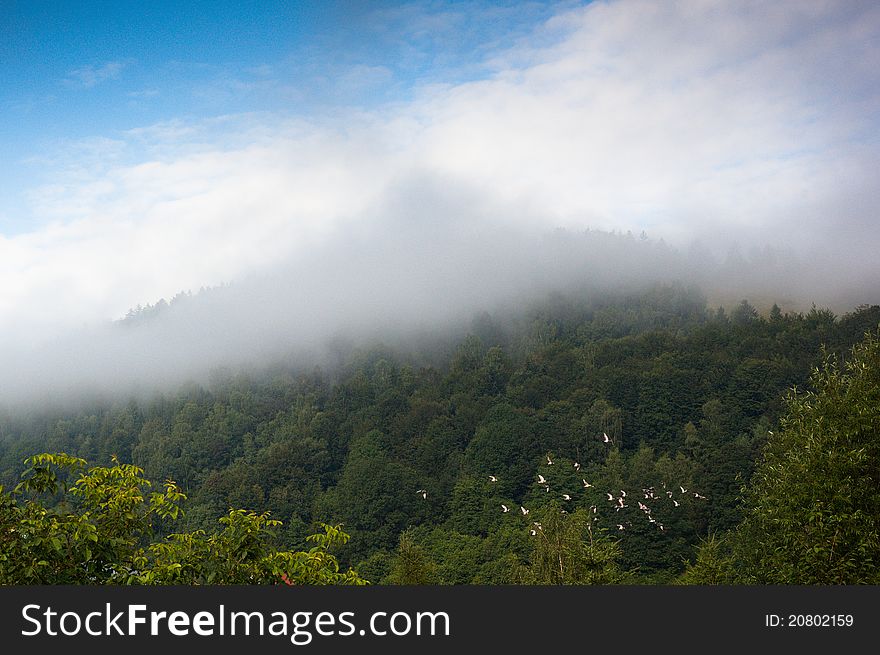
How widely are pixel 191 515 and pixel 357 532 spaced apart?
2662 cm

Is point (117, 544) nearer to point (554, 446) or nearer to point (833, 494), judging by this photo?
point (833, 494)

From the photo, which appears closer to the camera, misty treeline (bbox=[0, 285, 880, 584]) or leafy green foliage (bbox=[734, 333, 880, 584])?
leafy green foliage (bbox=[734, 333, 880, 584])

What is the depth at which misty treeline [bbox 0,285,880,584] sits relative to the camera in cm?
2116

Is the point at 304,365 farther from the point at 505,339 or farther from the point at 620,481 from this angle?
the point at 620,481

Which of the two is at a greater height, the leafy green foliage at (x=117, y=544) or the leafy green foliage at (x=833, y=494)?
the leafy green foliage at (x=117, y=544)

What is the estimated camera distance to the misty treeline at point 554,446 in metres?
21.2

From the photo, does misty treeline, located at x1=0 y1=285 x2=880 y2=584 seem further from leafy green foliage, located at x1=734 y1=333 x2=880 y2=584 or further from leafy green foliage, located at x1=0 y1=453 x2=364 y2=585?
leafy green foliage, located at x1=0 y1=453 x2=364 y2=585

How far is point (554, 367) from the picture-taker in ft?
417

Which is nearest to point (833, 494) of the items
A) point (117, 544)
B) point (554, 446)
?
point (117, 544)

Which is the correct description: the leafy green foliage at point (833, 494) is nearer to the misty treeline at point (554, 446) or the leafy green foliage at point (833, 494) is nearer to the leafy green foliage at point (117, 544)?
the misty treeline at point (554, 446)

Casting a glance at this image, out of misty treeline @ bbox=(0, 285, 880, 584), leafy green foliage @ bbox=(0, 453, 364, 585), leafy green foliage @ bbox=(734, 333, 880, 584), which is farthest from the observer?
misty treeline @ bbox=(0, 285, 880, 584)

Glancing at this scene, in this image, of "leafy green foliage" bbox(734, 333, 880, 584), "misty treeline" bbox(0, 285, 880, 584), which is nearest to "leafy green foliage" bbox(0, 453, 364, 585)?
"leafy green foliage" bbox(734, 333, 880, 584)

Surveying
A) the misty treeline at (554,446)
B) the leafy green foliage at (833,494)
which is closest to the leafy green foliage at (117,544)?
the leafy green foliage at (833,494)

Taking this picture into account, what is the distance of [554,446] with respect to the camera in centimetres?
9962
